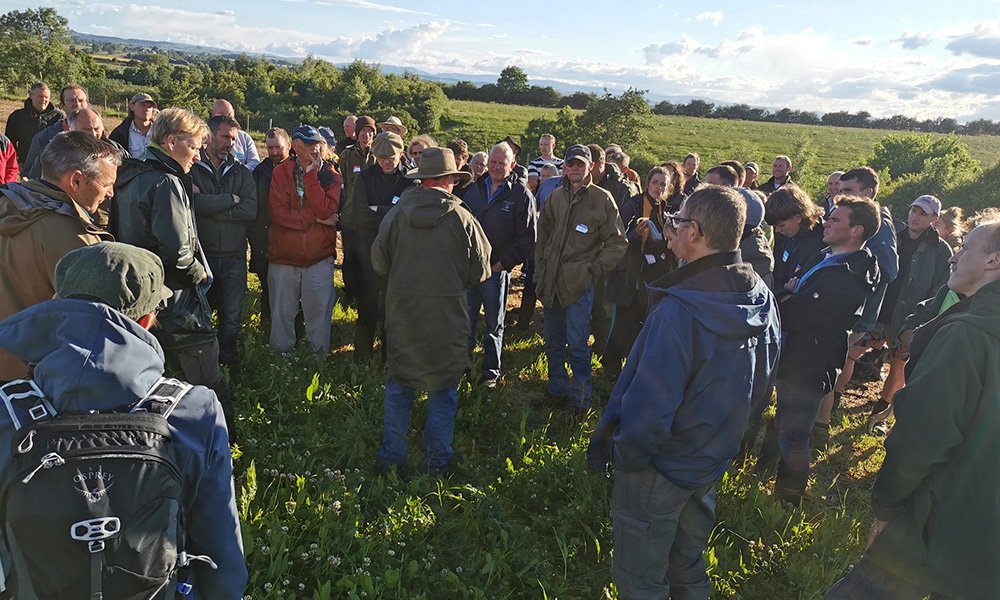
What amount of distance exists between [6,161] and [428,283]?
5.16 meters

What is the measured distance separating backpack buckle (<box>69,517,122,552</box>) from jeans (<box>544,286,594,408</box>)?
4.41 meters

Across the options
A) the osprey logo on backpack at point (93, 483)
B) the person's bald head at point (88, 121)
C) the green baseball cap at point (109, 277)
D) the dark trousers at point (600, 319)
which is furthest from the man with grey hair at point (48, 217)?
the dark trousers at point (600, 319)

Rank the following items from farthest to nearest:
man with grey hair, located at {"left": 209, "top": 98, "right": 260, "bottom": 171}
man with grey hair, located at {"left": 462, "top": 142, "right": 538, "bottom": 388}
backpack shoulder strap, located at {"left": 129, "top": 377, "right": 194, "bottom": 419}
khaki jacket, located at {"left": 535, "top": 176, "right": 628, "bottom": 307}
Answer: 1. man with grey hair, located at {"left": 209, "top": 98, "right": 260, "bottom": 171}
2. man with grey hair, located at {"left": 462, "top": 142, "right": 538, "bottom": 388}
3. khaki jacket, located at {"left": 535, "top": 176, "right": 628, "bottom": 307}
4. backpack shoulder strap, located at {"left": 129, "top": 377, "right": 194, "bottom": 419}

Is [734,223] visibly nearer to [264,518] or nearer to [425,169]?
[425,169]

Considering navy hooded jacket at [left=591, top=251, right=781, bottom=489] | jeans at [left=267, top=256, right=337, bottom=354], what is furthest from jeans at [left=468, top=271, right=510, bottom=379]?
navy hooded jacket at [left=591, top=251, right=781, bottom=489]

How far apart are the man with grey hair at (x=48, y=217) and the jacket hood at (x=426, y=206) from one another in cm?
180

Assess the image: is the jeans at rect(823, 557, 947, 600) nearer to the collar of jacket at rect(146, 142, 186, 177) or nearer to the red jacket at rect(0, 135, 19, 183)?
the collar of jacket at rect(146, 142, 186, 177)

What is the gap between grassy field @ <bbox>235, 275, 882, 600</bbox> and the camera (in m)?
3.34

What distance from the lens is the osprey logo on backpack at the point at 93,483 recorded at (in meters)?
1.35

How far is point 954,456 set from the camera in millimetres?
2314

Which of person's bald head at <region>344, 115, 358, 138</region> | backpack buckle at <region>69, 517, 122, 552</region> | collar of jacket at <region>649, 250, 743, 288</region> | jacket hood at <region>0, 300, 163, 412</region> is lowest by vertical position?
backpack buckle at <region>69, 517, 122, 552</region>

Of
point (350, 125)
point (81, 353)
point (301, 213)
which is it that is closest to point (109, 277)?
point (81, 353)

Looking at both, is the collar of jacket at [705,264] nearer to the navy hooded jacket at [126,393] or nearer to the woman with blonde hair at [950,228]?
the navy hooded jacket at [126,393]

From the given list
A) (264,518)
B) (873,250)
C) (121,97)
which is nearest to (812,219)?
(873,250)
